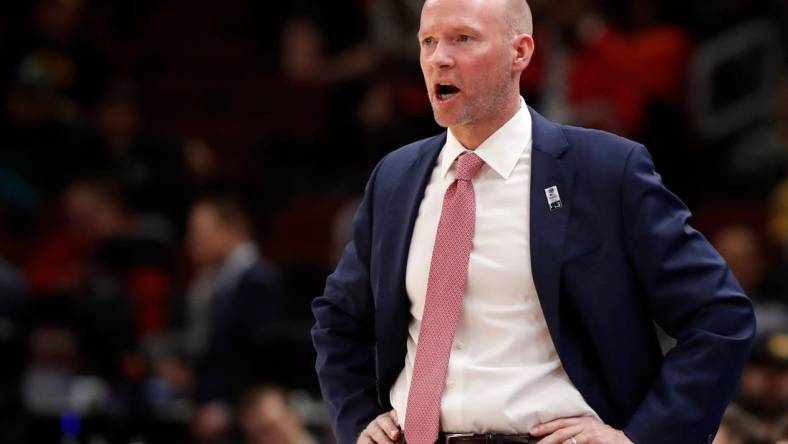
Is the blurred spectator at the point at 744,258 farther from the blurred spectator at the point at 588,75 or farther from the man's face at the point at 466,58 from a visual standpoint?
the man's face at the point at 466,58

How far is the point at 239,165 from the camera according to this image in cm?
1159

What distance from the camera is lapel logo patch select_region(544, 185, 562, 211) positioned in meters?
3.36

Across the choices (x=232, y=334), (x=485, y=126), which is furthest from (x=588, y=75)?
(x=485, y=126)

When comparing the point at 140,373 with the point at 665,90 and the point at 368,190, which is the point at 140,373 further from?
the point at 368,190

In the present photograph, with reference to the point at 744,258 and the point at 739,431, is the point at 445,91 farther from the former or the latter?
the point at 744,258

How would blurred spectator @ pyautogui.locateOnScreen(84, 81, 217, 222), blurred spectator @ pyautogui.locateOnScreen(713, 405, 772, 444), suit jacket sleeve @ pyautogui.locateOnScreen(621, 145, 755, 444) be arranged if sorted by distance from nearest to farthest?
1. suit jacket sleeve @ pyautogui.locateOnScreen(621, 145, 755, 444)
2. blurred spectator @ pyautogui.locateOnScreen(713, 405, 772, 444)
3. blurred spectator @ pyautogui.locateOnScreen(84, 81, 217, 222)

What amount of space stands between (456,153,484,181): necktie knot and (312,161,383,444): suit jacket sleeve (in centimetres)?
31

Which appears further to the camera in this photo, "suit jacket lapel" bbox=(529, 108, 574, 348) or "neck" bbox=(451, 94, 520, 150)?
"neck" bbox=(451, 94, 520, 150)

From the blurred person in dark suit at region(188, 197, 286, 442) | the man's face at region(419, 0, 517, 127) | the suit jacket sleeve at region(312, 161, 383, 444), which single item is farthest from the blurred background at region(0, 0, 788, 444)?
the man's face at region(419, 0, 517, 127)

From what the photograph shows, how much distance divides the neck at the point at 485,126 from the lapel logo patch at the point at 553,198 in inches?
8.9

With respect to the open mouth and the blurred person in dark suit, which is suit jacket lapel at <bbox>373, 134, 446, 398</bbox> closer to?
the open mouth

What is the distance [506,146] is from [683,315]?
0.60 metres

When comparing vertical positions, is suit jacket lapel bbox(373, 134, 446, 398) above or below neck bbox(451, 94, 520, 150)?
below

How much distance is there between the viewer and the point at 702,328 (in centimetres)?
320
